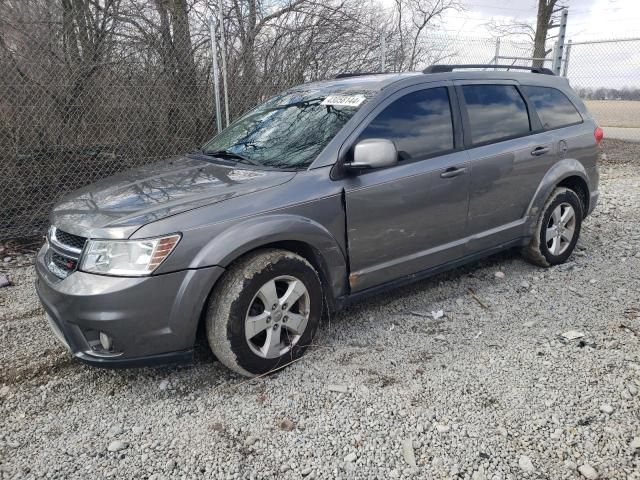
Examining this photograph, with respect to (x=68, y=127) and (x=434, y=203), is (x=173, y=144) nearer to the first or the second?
(x=68, y=127)

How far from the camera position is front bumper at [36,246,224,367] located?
2461 millimetres

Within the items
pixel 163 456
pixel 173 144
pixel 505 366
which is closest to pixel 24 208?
pixel 173 144

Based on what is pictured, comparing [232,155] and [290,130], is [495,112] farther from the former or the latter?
[232,155]


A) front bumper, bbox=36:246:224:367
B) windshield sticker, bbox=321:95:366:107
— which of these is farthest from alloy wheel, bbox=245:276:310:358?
windshield sticker, bbox=321:95:366:107

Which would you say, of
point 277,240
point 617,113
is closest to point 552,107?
point 277,240

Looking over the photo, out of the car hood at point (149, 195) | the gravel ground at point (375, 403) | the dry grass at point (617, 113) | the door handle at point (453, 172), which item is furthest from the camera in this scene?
the dry grass at point (617, 113)

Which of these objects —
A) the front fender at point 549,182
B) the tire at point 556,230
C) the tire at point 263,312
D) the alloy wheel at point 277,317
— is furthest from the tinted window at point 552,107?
the alloy wheel at point 277,317

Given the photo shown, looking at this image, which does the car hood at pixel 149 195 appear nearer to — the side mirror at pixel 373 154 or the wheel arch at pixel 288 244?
the wheel arch at pixel 288 244

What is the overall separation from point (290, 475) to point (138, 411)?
3.23 feet

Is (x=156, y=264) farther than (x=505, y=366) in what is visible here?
No

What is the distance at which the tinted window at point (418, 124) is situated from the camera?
10.9ft

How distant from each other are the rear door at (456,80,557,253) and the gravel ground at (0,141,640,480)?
656 millimetres

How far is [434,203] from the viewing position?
11.5 feet

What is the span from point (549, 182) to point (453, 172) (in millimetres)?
1214
